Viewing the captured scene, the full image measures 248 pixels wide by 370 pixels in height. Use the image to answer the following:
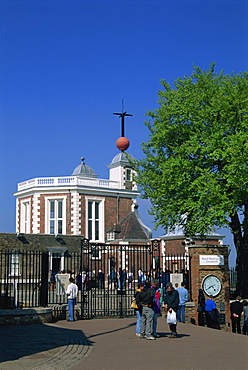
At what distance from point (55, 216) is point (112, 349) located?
35213mm

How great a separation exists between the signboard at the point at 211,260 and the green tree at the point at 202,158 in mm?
2548

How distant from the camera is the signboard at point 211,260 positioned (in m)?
19.2

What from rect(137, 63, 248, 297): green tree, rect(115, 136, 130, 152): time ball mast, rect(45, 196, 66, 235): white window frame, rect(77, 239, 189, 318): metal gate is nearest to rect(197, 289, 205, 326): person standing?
rect(77, 239, 189, 318): metal gate

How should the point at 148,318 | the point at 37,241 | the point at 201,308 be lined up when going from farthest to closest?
the point at 37,241 < the point at 201,308 < the point at 148,318

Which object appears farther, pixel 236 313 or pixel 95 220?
pixel 95 220

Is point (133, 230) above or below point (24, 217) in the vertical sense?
below

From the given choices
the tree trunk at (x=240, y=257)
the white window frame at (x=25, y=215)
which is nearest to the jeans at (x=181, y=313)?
the tree trunk at (x=240, y=257)

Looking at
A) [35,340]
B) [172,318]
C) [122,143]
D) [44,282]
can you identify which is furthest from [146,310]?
[122,143]

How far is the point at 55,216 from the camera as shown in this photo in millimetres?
46219

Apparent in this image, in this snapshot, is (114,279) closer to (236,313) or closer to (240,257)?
(240,257)

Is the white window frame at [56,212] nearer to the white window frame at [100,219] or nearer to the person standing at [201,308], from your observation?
the white window frame at [100,219]

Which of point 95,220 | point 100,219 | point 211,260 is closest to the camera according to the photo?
point 211,260

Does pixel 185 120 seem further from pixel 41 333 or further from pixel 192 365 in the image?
pixel 192 365

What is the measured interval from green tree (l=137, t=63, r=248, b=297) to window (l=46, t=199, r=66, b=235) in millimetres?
20905
